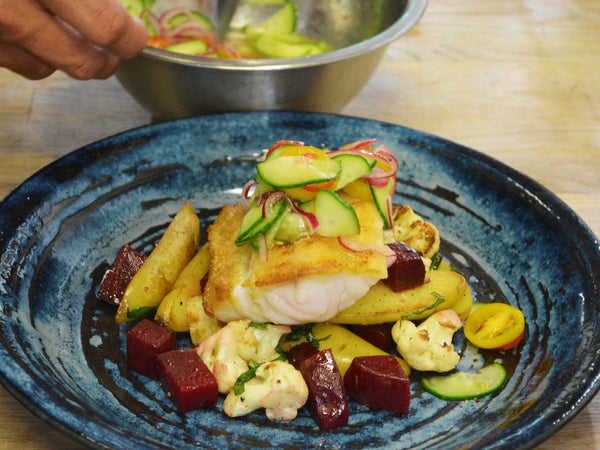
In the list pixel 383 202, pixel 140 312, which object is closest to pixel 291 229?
pixel 383 202

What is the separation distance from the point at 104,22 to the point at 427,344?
70.6 inches

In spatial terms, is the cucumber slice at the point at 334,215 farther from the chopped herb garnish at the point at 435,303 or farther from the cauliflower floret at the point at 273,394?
the cauliflower floret at the point at 273,394

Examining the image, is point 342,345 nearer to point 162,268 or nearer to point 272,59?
point 162,268

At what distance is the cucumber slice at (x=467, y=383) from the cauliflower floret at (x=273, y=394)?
472mm

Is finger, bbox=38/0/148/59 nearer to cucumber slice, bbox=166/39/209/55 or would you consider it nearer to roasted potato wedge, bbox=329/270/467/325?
cucumber slice, bbox=166/39/209/55

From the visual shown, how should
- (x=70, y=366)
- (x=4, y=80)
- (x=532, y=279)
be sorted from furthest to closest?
(x=4, y=80)
(x=532, y=279)
(x=70, y=366)

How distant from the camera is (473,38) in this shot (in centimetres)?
490

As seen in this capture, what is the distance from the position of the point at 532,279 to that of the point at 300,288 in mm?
1002

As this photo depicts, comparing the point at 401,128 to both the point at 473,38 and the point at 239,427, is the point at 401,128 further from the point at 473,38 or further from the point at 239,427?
the point at 473,38

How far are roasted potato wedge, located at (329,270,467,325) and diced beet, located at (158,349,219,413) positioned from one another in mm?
519

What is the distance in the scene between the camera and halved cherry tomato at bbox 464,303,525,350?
2.29 m

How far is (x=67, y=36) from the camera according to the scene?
2625 mm

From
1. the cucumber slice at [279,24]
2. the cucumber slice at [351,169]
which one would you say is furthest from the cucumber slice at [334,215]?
the cucumber slice at [279,24]

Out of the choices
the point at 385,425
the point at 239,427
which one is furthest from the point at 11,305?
the point at 385,425
